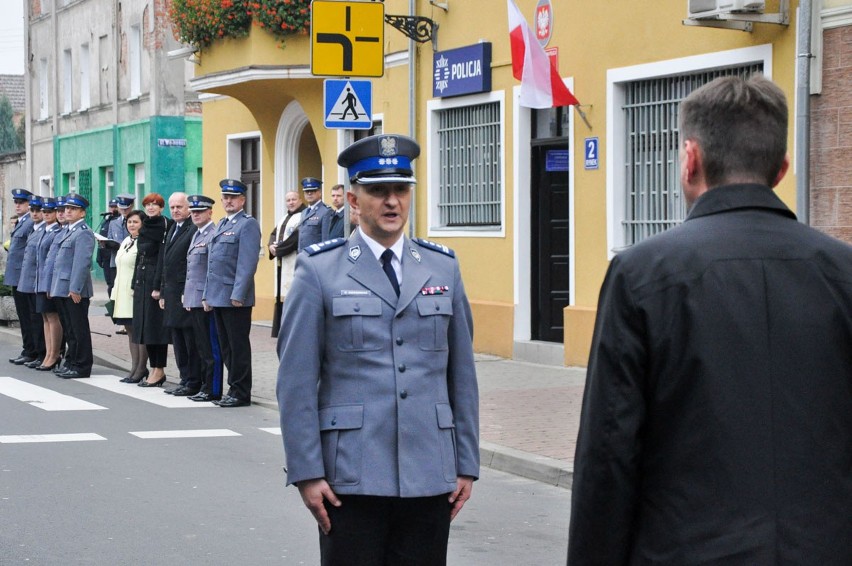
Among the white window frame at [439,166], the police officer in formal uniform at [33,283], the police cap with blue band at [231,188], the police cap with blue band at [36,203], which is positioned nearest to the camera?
the police cap with blue band at [231,188]

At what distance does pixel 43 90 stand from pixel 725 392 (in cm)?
4339

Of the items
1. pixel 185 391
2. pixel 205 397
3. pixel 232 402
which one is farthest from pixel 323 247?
pixel 185 391

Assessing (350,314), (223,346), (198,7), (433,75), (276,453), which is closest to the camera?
(350,314)

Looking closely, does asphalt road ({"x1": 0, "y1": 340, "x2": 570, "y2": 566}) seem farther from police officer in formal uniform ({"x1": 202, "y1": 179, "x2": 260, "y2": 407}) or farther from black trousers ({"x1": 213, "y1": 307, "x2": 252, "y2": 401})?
police officer in formal uniform ({"x1": 202, "y1": 179, "x2": 260, "y2": 407})

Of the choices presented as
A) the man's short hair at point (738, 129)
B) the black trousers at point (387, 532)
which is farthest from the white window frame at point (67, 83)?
the man's short hair at point (738, 129)

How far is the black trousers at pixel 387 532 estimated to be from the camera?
447 centimetres

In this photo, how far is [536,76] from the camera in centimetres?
1530

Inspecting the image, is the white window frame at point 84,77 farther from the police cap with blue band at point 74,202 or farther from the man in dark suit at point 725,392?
the man in dark suit at point 725,392

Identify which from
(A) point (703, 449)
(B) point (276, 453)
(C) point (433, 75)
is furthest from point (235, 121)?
(A) point (703, 449)

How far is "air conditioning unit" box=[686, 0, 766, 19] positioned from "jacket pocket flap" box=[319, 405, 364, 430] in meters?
8.92

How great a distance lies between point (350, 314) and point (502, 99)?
1286cm

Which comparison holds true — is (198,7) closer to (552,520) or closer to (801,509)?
(552,520)

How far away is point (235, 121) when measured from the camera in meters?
25.1

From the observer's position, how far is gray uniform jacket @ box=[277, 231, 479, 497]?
4.48 metres
